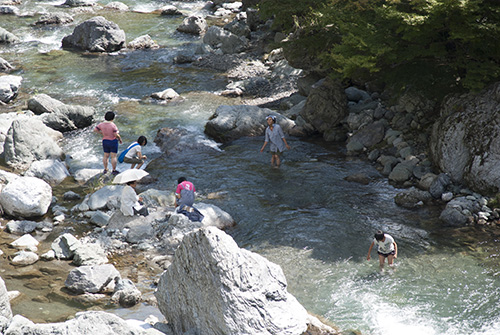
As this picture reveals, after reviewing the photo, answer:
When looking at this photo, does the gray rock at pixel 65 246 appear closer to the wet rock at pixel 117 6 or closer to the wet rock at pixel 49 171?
the wet rock at pixel 49 171

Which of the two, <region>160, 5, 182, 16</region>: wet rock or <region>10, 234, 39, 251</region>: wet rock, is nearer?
<region>10, 234, 39, 251</region>: wet rock

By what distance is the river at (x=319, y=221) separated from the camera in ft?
32.3

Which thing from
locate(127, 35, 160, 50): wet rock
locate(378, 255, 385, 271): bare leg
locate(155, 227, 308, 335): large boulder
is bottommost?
locate(127, 35, 160, 50): wet rock

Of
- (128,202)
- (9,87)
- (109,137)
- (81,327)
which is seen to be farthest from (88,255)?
(9,87)

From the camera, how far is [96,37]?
30.0m

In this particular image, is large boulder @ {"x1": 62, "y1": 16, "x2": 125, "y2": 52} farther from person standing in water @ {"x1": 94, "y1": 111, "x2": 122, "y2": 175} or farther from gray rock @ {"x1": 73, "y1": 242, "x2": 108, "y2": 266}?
gray rock @ {"x1": 73, "y1": 242, "x2": 108, "y2": 266}

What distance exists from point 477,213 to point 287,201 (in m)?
5.03

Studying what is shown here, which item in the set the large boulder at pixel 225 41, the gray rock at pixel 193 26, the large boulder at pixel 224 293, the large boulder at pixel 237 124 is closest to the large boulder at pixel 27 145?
the large boulder at pixel 237 124

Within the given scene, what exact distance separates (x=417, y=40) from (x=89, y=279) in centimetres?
1114

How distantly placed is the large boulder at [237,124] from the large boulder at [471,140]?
6096mm

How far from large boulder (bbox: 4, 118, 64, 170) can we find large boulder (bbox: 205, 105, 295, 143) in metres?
5.65

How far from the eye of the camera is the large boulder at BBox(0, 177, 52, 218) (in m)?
13.6

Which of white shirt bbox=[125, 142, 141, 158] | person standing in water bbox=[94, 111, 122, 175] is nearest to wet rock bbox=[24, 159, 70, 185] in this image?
person standing in water bbox=[94, 111, 122, 175]

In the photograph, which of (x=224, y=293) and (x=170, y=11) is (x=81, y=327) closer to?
(x=224, y=293)
